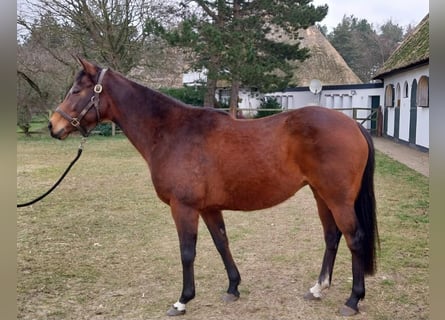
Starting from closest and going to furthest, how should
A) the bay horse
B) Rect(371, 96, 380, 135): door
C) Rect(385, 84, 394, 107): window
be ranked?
the bay horse < Rect(385, 84, 394, 107): window < Rect(371, 96, 380, 135): door

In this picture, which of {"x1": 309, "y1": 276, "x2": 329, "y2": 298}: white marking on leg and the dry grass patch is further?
{"x1": 309, "y1": 276, "x2": 329, "y2": 298}: white marking on leg

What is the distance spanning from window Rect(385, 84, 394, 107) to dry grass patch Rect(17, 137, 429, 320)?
409 inches

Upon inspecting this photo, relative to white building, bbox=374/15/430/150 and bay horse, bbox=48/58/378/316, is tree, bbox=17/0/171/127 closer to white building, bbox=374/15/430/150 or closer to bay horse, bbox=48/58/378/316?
white building, bbox=374/15/430/150

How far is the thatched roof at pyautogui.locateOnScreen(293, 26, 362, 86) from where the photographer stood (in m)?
26.6

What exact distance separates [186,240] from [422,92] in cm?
1071

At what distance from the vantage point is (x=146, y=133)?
2994 millimetres

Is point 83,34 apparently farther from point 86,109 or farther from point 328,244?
point 328,244

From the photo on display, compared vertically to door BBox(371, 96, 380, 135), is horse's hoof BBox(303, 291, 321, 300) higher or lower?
lower

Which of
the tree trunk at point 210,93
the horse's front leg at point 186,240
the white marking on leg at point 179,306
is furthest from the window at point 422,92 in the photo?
the white marking on leg at point 179,306

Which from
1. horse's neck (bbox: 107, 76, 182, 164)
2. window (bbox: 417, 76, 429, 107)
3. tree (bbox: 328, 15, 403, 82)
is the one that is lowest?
horse's neck (bbox: 107, 76, 182, 164)

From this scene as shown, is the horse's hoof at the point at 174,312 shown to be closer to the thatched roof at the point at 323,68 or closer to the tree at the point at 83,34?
the tree at the point at 83,34

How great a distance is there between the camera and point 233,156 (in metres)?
2.85

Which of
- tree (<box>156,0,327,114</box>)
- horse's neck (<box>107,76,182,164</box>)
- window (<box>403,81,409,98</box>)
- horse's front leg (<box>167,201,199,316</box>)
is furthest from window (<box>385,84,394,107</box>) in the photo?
horse's front leg (<box>167,201,199,316</box>)
